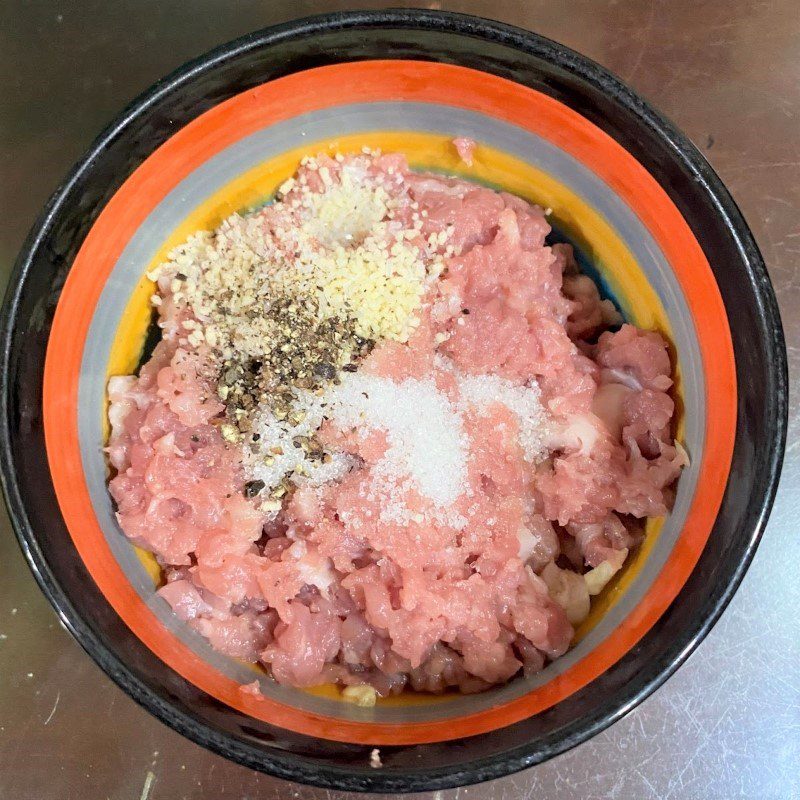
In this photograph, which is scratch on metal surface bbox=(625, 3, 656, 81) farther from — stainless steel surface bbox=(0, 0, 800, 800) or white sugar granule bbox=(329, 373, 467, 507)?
white sugar granule bbox=(329, 373, 467, 507)

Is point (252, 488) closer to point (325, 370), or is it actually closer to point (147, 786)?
point (325, 370)

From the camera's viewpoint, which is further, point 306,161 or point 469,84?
point 306,161

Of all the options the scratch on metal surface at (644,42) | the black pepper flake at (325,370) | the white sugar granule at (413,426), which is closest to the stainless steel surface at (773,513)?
the scratch on metal surface at (644,42)

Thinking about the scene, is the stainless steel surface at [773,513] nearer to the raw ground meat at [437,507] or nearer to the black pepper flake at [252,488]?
the raw ground meat at [437,507]

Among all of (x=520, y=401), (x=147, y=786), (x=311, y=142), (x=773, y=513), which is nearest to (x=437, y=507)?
(x=520, y=401)

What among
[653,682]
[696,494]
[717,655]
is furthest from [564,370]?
[717,655]

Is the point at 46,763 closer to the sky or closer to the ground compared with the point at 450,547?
closer to the ground

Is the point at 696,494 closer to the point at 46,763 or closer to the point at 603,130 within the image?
the point at 603,130
